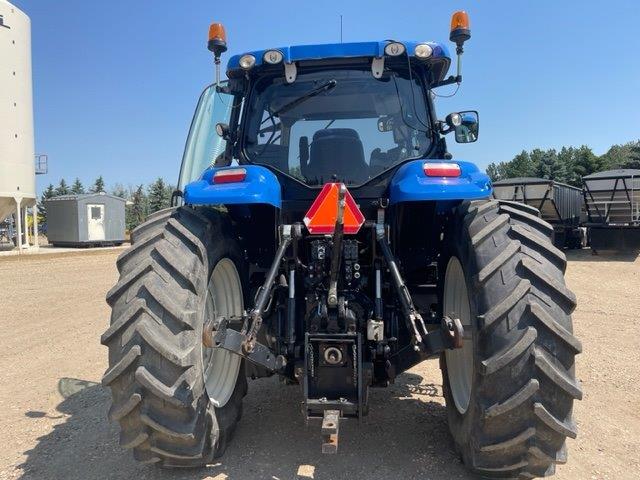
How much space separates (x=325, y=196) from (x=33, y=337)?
576 centimetres

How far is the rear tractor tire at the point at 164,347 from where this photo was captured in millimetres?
2436

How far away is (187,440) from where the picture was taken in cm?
250

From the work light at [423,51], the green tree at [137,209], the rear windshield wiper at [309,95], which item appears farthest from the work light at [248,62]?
the green tree at [137,209]

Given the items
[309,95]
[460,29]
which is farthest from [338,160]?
[460,29]

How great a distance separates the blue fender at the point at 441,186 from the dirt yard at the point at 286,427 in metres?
1.58

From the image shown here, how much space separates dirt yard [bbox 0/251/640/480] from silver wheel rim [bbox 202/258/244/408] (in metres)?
0.40

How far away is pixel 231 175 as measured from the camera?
2932 mm

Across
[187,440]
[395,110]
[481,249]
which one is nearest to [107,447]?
[187,440]

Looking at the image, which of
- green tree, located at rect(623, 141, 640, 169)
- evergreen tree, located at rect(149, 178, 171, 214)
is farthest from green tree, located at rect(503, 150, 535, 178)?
evergreen tree, located at rect(149, 178, 171, 214)

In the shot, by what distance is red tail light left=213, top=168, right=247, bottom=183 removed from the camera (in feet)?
9.57

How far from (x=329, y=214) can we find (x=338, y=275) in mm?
447

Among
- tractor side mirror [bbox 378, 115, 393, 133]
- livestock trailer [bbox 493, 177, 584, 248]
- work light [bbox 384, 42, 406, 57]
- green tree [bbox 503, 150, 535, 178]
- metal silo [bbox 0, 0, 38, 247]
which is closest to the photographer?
work light [bbox 384, 42, 406, 57]

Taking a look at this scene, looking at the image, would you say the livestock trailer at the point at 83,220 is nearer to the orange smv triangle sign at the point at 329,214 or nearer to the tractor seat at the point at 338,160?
the tractor seat at the point at 338,160

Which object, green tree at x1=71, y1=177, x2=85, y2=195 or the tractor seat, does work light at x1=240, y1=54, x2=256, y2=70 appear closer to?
the tractor seat
